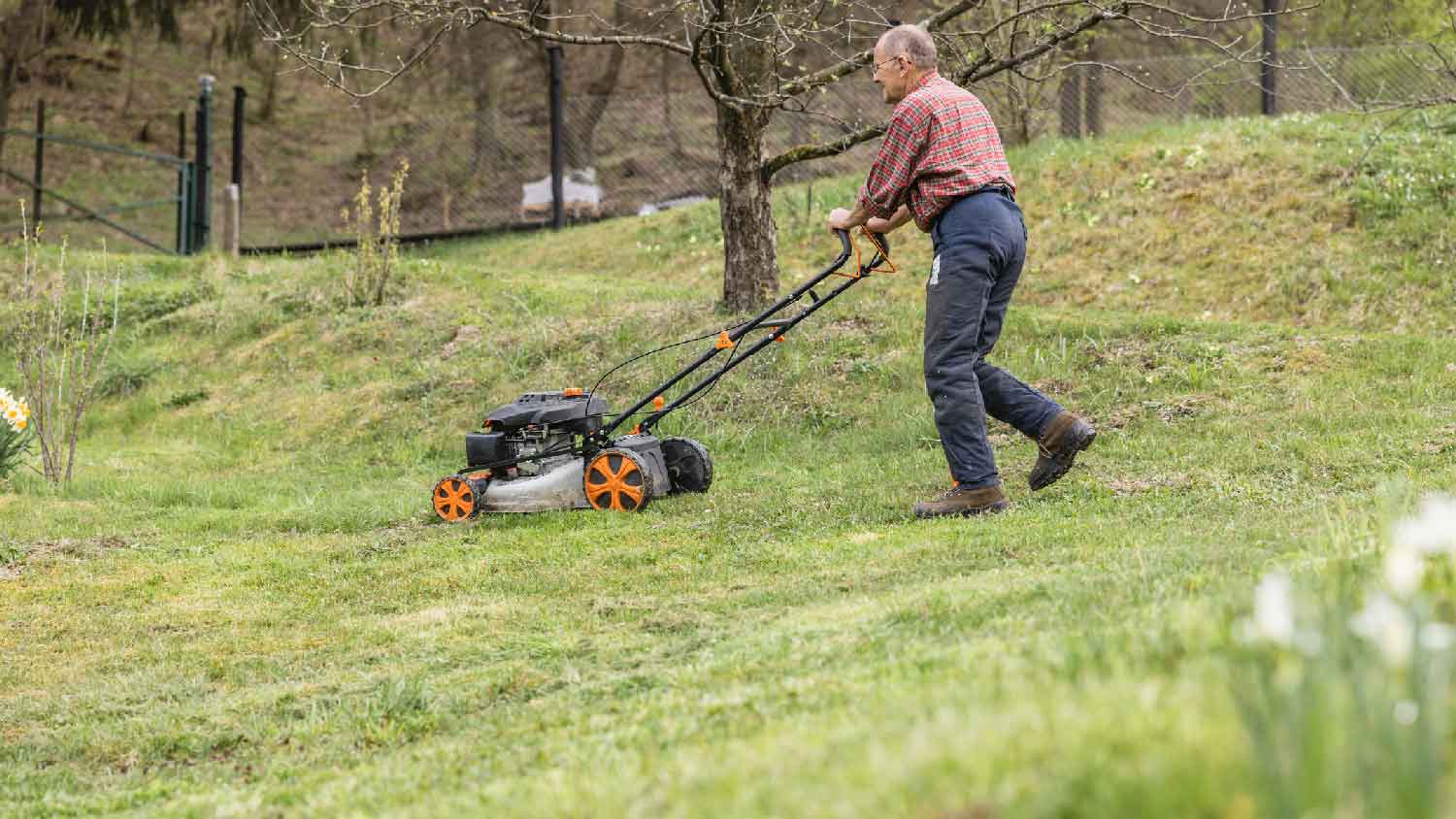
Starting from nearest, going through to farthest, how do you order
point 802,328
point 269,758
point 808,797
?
point 808,797 → point 269,758 → point 802,328

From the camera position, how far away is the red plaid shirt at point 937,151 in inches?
233

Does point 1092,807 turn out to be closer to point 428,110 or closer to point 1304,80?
point 1304,80

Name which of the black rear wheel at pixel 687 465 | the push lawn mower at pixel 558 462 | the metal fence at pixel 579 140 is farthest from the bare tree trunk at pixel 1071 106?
the push lawn mower at pixel 558 462

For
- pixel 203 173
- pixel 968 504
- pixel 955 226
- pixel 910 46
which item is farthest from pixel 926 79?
pixel 203 173

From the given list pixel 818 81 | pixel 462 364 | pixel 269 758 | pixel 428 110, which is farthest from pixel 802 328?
pixel 428 110

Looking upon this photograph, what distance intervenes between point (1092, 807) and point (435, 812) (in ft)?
4.73

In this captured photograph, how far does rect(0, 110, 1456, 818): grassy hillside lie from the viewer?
8.56ft

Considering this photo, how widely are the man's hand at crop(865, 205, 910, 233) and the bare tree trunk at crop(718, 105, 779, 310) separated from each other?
3.49 m

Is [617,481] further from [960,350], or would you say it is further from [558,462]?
[960,350]

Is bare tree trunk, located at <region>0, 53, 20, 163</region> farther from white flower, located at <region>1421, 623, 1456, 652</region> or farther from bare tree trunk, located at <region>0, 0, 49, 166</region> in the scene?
white flower, located at <region>1421, 623, 1456, 652</region>

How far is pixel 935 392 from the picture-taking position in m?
6.03

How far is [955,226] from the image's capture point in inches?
234

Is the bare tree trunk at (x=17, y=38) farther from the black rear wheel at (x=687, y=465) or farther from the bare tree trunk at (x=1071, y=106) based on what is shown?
the black rear wheel at (x=687, y=465)

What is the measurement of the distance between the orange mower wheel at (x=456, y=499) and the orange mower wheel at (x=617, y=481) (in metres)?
0.58
